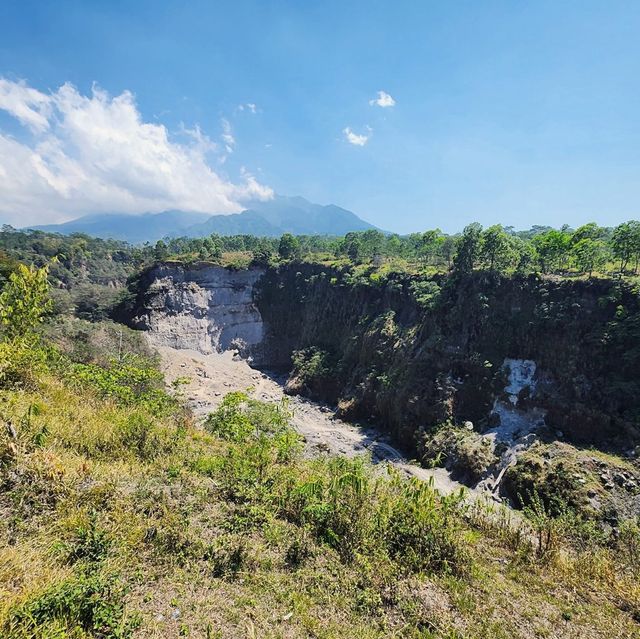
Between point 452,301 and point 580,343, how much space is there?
10251mm

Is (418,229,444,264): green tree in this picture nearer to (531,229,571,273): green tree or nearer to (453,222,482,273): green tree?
(453,222,482,273): green tree

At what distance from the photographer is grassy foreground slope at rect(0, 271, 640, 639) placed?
4156 mm

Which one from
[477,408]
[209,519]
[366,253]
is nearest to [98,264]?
[366,253]

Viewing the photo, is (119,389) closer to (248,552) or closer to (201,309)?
(248,552)

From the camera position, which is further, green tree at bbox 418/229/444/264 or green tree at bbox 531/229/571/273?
green tree at bbox 418/229/444/264

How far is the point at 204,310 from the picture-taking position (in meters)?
48.6

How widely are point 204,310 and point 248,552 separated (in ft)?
151

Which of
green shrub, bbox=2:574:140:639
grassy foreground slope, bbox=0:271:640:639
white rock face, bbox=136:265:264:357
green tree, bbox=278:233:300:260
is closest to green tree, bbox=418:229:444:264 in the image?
green tree, bbox=278:233:300:260

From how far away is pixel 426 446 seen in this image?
1006 inches

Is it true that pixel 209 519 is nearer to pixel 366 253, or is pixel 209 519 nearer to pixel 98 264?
pixel 366 253

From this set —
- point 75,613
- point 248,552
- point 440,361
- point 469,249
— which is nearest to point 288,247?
point 469,249

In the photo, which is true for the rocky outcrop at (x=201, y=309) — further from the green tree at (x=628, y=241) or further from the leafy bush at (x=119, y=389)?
the green tree at (x=628, y=241)

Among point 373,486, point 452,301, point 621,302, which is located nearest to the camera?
point 373,486

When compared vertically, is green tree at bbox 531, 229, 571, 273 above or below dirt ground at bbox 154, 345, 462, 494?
above
